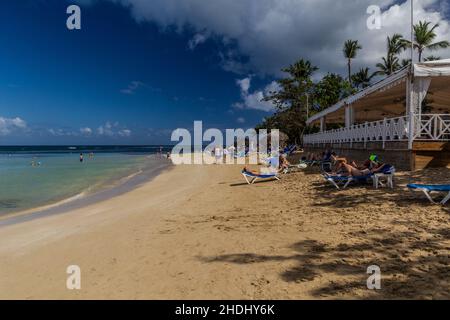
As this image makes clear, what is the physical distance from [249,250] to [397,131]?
7.97 metres

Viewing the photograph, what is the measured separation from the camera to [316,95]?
39812mm

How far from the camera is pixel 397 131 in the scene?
1043 centimetres

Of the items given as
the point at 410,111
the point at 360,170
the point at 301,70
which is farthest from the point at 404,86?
the point at 301,70

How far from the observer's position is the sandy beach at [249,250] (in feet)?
12.1

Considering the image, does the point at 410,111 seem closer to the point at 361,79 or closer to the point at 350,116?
the point at 350,116

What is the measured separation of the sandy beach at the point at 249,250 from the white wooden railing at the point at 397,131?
167 centimetres

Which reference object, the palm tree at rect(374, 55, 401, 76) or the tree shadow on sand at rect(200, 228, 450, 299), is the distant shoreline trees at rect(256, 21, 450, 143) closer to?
the palm tree at rect(374, 55, 401, 76)

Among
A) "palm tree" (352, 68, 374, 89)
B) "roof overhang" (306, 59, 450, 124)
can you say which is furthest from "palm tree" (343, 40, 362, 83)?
"roof overhang" (306, 59, 450, 124)

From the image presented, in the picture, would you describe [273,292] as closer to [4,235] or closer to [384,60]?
[4,235]

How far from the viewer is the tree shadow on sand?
3364 millimetres

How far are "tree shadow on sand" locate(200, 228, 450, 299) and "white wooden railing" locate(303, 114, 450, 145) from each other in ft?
19.2

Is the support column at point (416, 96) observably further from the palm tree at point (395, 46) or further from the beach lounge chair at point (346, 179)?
the palm tree at point (395, 46)

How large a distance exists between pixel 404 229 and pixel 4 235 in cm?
833
